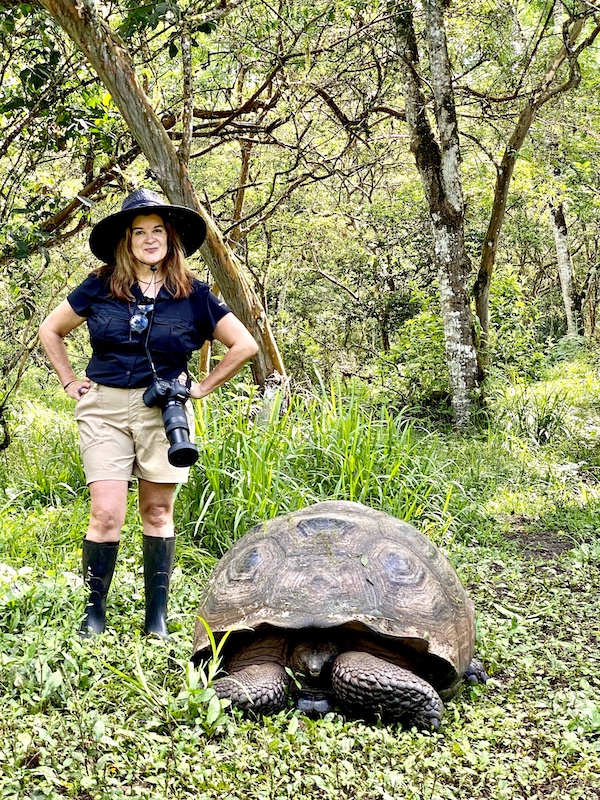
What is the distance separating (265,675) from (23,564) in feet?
5.63

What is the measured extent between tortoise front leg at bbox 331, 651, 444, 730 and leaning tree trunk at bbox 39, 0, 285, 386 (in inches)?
109

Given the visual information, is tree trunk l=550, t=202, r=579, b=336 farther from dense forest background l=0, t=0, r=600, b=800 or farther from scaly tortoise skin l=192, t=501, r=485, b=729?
scaly tortoise skin l=192, t=501, r=485, b=729

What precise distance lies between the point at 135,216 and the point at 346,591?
1.87 meters

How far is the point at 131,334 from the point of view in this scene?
3557mm

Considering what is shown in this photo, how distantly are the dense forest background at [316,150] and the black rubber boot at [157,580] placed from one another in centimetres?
242

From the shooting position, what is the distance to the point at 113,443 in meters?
3.60

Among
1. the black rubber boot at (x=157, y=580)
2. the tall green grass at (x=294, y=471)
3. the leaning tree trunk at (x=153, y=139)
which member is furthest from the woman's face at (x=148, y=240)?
the tall green grass at (x=294, y=471)

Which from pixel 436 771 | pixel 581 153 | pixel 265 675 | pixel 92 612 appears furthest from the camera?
pixel 581 153

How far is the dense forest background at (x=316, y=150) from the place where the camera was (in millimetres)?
5707

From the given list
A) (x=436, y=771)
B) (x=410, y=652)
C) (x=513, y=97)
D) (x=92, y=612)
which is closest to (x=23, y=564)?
(x=92, y=612)

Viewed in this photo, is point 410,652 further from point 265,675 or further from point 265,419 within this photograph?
point 265,419

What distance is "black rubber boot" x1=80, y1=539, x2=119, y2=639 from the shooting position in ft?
11.6

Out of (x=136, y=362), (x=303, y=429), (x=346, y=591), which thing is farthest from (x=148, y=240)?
(x=303, y=429)

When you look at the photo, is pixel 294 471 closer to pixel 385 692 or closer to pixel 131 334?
pixel 131 334
